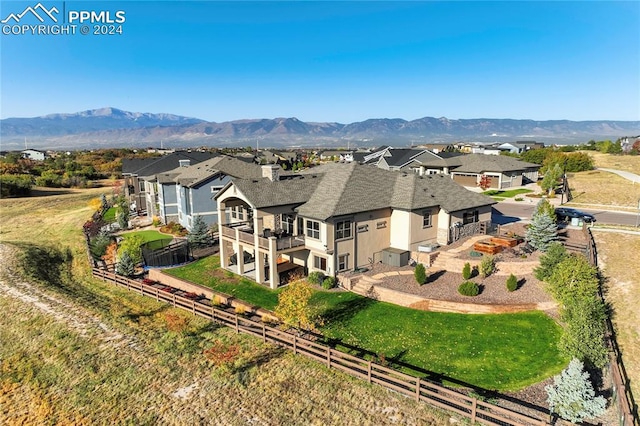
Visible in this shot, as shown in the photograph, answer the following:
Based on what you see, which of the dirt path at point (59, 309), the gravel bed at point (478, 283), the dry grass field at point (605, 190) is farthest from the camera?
the dry grass field at point (605, 190)

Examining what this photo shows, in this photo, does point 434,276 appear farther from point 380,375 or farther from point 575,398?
point 575,398

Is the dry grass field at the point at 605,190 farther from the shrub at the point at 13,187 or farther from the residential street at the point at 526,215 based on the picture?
the shrub at the point at 13,187

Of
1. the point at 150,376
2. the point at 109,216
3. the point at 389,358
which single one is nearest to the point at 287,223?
the point at 389,358

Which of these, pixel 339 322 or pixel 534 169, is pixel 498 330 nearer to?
pixel 339 322

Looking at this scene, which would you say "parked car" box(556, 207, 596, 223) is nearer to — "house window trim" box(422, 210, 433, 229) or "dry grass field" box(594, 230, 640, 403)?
"dry grass field" box(594, 230, 640, 403)

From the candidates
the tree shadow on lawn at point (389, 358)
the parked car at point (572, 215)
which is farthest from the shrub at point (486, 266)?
the parked car at point (572, 215)
